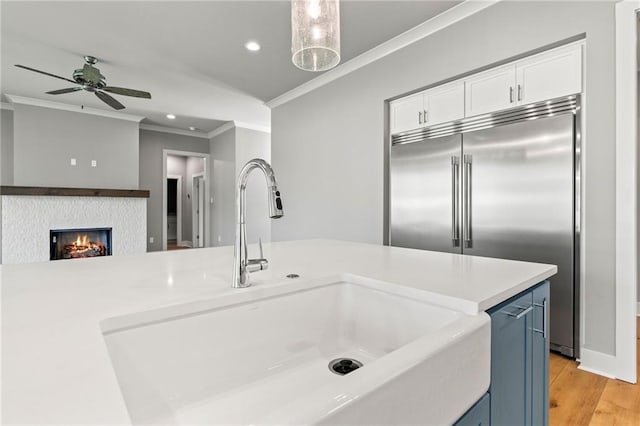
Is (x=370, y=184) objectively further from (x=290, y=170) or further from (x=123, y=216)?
(x=123, y=216)

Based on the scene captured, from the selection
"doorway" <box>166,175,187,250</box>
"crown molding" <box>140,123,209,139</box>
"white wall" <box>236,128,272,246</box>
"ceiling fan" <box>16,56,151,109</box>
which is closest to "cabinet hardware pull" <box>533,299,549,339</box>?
"ceiling fan" <box>16,56,151,109</box>

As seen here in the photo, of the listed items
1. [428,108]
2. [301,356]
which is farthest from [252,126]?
[301,356]

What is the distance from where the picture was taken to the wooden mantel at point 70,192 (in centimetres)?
457

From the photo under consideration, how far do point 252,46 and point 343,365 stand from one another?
323 centimetres

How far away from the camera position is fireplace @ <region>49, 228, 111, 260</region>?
16.4 feet

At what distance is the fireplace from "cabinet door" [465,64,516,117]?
18.6 feet

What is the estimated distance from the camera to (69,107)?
17.0 ft

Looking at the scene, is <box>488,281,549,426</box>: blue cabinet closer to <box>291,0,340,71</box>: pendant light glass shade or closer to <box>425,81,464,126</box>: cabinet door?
<box>291,0,340,71</box>: pendant light glass shade

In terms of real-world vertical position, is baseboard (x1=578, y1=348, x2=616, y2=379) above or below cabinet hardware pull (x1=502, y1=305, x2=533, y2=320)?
below

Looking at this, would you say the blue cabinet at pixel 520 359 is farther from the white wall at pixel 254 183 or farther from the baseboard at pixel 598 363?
the white wall at pixel 254 183

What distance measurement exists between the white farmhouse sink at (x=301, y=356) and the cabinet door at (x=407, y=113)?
2376 millimetres

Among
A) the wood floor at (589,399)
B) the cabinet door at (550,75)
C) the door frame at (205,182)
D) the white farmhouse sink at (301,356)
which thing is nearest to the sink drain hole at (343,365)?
the white farmhouse sink at (301,356)

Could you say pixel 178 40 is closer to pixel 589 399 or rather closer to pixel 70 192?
pixel 70 192

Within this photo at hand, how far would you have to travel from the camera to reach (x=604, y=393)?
70.8 inches
